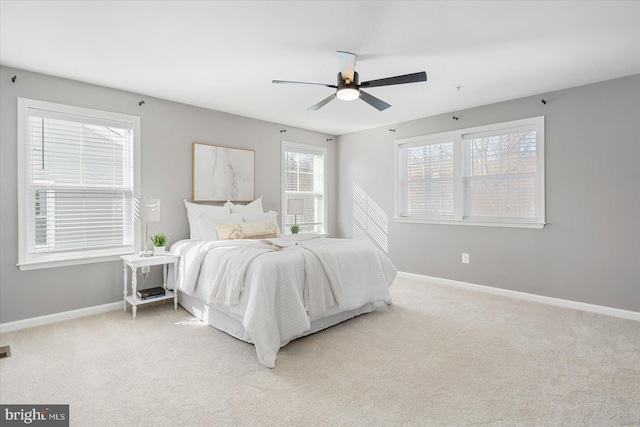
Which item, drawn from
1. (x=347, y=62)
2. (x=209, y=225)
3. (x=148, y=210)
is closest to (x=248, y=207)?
(x=209, y=225)

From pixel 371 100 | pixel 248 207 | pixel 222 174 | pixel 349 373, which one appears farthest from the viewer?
pixel 248 207

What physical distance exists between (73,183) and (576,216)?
5.49 meters

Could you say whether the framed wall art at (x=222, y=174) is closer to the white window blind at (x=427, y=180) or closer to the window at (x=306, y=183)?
the window at (x=306, y=183)

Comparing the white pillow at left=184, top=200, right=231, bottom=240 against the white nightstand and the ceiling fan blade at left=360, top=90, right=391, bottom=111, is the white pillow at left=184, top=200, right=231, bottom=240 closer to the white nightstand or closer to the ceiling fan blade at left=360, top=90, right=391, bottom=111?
the white nightstand

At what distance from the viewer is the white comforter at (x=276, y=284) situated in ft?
8.54

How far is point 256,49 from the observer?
2.88 m

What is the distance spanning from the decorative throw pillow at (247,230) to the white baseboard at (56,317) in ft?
4.61

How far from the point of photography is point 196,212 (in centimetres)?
433

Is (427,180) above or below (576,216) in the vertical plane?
above

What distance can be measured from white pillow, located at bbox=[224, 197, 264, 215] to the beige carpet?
1.62 meters

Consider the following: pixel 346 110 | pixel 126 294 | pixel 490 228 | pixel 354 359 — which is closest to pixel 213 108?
pixel 346 110

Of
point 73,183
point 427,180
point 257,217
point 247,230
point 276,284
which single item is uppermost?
point 427,180

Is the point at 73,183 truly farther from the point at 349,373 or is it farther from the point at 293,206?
the point at 349,373

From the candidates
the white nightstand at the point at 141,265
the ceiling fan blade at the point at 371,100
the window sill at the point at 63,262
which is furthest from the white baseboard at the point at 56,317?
the ceiling fan blade at the point at 371,100
